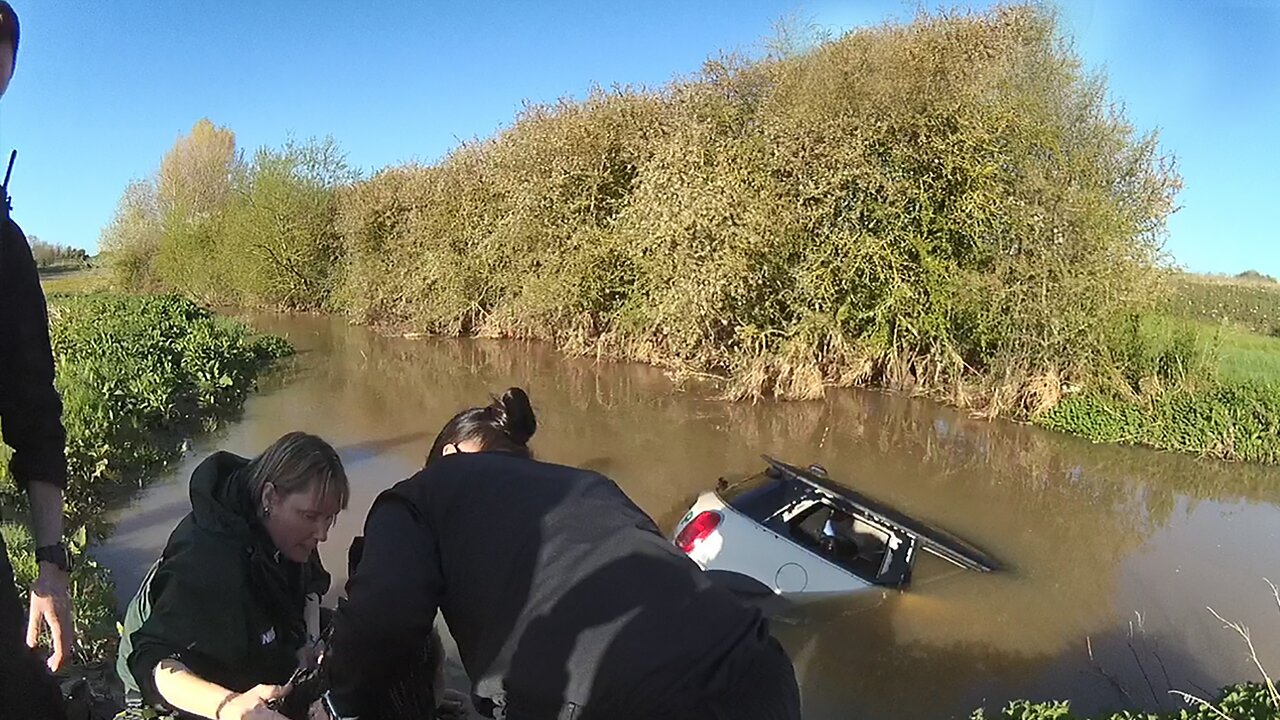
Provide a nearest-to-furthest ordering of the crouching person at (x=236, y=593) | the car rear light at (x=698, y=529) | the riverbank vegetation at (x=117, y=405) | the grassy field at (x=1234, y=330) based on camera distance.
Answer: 1. the crouching person at (x=236, y=593)
2. the riverbank vegetation at (x=117, y=405)
3. the car rear light at (x=698, y=529)
4. the grassy field at (x=1234, y=330)

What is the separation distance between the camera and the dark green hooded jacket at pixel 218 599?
7.95ft

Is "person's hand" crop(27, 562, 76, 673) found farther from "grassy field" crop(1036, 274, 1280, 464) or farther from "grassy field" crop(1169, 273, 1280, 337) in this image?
"grassy field" crop(1169, 273, 1280, 337)

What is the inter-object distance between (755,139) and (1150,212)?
6.92 meters

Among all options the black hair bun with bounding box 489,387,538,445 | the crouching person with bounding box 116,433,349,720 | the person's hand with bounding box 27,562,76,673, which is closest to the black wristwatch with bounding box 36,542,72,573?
the person's hand with bounding box 27,562,76,673

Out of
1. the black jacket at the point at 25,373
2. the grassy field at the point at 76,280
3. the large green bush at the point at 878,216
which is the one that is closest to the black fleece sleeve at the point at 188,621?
the black jacket at the point at 25,373

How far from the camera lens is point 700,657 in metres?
1.80

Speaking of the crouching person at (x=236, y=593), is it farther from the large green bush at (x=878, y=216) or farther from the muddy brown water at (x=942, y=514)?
the large green bush at (x=878, y=216)

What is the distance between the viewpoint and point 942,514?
30.0 feet

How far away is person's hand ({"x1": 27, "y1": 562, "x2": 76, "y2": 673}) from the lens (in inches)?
85.4

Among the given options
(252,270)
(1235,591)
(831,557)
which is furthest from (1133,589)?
(252,270)

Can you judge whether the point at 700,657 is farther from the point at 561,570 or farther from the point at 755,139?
the point at 755,139

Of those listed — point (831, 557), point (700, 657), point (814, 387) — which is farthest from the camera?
point (814, 387)

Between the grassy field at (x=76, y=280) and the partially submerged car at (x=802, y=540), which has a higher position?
the grassy field at (x=76, y=280)

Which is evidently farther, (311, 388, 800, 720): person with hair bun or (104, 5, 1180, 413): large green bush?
(104, 5, 1180, 413): large green bush
